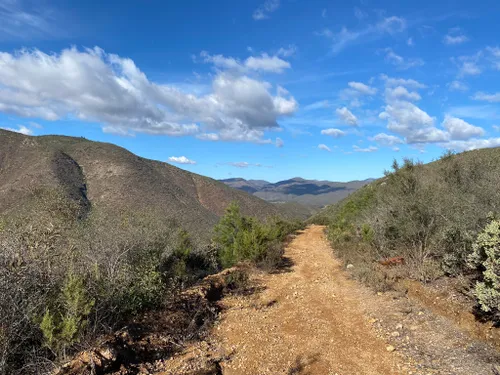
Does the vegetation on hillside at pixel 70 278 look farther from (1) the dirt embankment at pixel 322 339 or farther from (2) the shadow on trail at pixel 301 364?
(2) the shadow on trail at pixel 301 364

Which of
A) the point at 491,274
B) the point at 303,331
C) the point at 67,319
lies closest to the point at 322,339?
the point at 303,331

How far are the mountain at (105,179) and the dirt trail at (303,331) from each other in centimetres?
2566

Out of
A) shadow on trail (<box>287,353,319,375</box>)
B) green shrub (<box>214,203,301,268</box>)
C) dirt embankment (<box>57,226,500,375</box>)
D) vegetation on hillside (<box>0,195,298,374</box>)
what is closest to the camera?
vegetation on hillside (<box>0,195,298,374</box>)

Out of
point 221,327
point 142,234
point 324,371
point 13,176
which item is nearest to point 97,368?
point 221,327

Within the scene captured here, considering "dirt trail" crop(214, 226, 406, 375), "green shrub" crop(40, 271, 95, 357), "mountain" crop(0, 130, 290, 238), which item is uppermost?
"mountain" crop(0, 130, 290, 238)

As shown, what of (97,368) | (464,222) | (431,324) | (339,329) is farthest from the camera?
(464,222)

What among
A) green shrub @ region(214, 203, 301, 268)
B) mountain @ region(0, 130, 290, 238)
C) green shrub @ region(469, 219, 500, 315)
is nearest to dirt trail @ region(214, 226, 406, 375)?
green shrub @ region(214, 203, 301, 268)

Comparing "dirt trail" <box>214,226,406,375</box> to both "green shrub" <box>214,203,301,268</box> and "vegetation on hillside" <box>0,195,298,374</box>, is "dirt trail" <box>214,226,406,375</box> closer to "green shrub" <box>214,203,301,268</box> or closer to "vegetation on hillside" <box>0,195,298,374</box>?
"green shrub" <box>214,203,301,268</box>

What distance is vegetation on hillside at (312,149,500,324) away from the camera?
6.80 metres

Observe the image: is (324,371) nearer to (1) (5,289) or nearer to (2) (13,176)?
(1) (5,289)

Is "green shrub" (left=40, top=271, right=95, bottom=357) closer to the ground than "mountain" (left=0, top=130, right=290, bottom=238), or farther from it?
closer to the ground

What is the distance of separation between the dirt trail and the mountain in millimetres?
25659

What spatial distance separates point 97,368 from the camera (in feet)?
15.9

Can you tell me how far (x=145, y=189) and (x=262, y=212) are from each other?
2145cm
